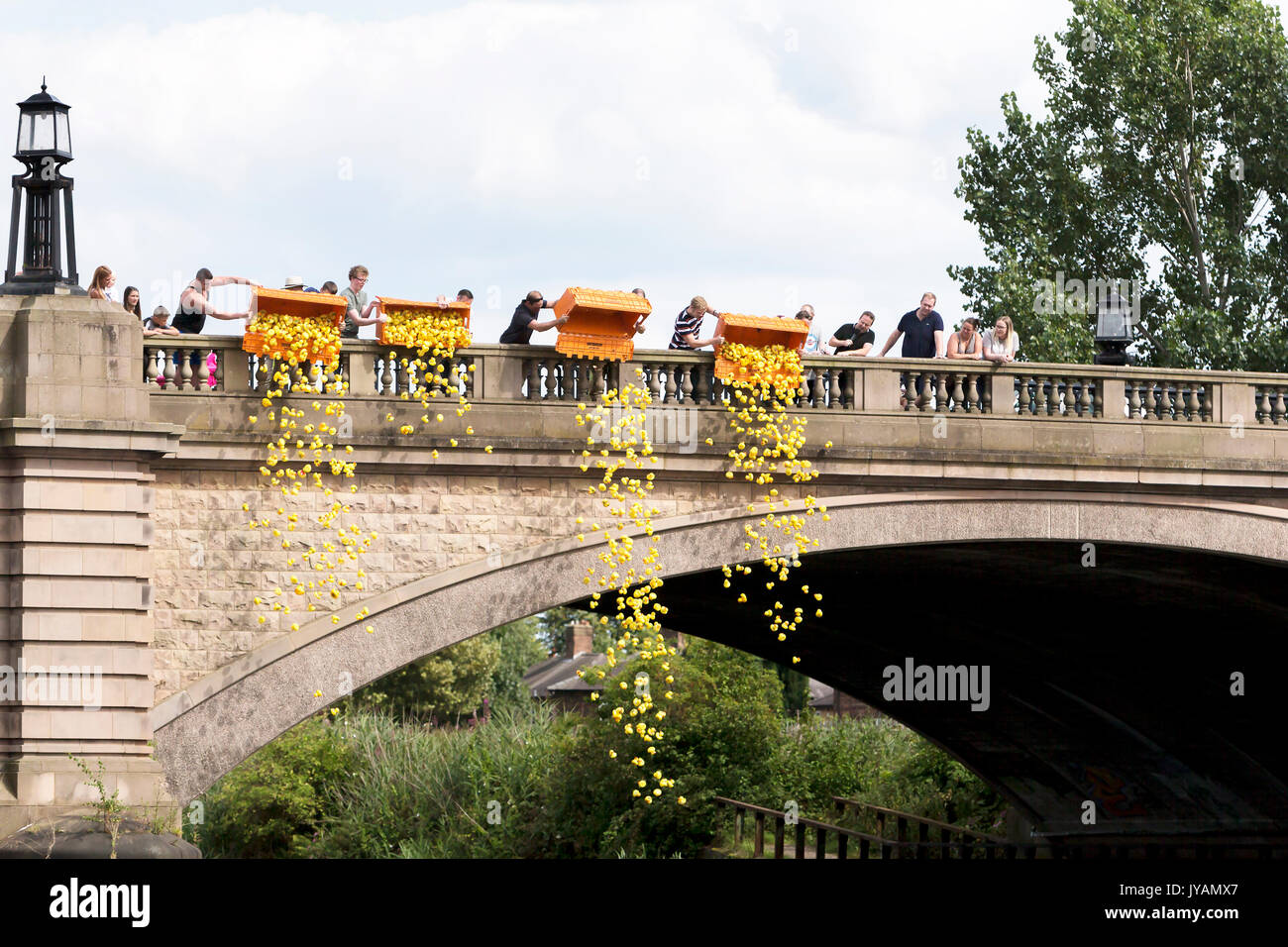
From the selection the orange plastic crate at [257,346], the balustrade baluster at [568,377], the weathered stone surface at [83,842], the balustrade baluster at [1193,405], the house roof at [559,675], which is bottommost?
the house roof at [559,675]

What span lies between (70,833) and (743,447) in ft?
25.4

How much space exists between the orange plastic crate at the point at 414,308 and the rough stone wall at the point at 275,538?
156 centimetres

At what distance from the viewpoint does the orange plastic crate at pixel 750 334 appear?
64.4ft

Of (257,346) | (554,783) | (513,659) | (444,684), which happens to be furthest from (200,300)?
(513,659)

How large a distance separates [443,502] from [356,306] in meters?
2.32

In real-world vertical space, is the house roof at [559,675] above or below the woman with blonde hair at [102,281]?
below

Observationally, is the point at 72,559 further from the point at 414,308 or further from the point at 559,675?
the point at 559,675

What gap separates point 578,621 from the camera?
270ft

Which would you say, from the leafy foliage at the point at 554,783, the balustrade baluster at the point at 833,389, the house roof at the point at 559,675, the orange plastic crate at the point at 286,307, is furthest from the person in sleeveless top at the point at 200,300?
the house roof at the point at 559,675

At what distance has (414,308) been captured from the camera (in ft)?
61.7

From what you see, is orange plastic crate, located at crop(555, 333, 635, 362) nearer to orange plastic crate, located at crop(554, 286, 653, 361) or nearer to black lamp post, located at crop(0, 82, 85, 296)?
orange plastic crate, located at crop(554, 286, 653, 361)

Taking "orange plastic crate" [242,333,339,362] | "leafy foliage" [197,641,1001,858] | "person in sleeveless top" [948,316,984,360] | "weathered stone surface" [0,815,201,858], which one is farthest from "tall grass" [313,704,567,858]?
"weathered stone surface" [0,815,201,858]

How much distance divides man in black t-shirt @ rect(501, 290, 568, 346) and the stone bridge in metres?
0.36

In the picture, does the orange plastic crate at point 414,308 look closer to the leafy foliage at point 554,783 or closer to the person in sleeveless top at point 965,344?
the person in sleeveless top at point 965,344
